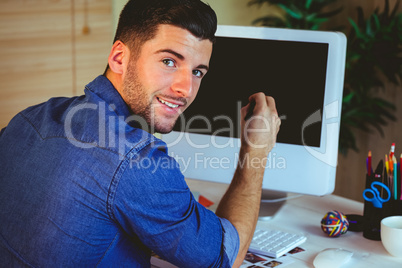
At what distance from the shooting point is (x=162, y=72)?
106 centimetres

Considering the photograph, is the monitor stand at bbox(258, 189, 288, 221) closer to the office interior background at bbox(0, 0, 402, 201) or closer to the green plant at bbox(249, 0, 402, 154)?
the green plant at bbox(249, 0, 402, 154)

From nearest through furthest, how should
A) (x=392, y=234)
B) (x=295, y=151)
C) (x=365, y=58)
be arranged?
1. (x=392, y=234)
2. (x=295, y=151)
3. (x=365, y=58)

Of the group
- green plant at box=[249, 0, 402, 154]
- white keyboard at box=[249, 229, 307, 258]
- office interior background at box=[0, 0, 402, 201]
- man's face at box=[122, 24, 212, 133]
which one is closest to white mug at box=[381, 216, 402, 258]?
white keyboard at box=[249, 229, 307, 258]

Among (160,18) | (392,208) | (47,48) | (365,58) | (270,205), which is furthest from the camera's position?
Answer: (365,58)

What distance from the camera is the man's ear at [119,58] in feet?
3.52

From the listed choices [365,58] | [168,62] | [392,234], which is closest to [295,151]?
[392,234]

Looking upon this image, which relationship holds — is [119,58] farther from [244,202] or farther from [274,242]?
[274,242]

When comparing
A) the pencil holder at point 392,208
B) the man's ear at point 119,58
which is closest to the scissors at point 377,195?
the pencil holder at point 392,208

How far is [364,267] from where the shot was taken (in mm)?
1120

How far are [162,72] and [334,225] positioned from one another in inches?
23.2

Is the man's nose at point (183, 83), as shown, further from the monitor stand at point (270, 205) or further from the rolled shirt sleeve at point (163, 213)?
the monitor stand at point (270, 205)

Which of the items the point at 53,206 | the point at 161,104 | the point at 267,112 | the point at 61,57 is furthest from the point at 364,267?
the point at 61,57

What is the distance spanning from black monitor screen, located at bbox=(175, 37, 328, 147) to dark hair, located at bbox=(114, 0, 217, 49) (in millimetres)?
320

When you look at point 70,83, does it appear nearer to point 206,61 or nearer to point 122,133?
point 206,61
